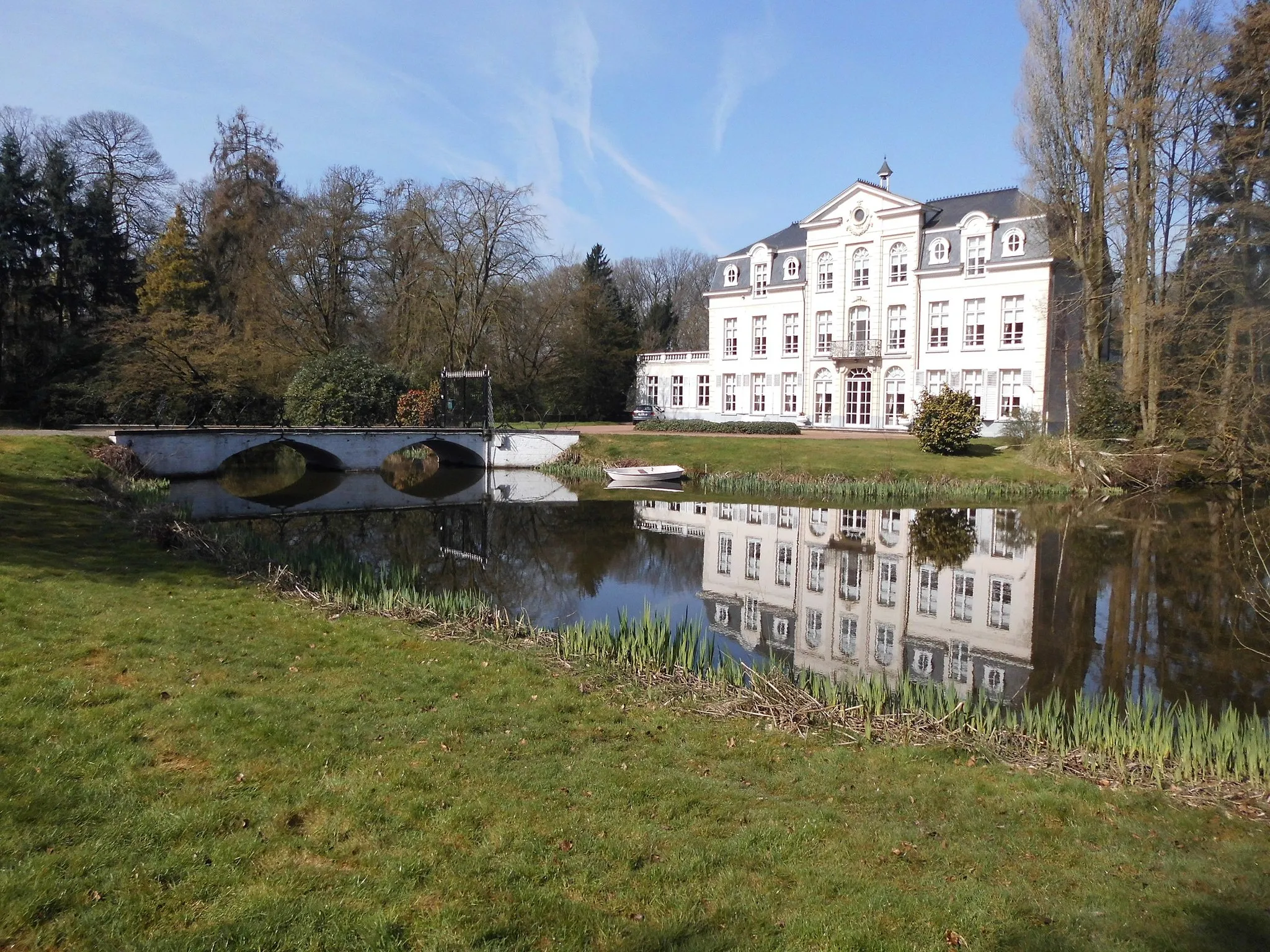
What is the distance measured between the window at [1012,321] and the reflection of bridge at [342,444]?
62.1 ft

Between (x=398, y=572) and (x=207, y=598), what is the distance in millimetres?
2583

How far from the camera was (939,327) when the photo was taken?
36312 millimetres

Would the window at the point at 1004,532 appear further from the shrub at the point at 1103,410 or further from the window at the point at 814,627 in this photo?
the shrub at the point at 1103,410

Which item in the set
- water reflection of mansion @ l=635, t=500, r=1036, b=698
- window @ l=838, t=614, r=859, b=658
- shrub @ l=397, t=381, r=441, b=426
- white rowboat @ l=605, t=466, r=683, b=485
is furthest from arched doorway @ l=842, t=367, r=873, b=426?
window @ l=838, t=614, r=859, b=658

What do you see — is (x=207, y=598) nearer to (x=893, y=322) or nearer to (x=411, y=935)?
(x=411, y=935)

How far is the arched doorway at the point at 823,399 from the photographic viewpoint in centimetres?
3959

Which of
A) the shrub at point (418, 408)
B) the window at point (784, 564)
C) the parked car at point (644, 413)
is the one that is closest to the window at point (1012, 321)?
the parked car at point (644, 413)

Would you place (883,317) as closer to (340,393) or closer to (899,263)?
(899,263)

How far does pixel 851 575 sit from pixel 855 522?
6113 mm

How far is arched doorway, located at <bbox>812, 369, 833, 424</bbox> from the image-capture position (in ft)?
130

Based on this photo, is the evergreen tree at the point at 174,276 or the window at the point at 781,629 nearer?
the window at the point at 781,629

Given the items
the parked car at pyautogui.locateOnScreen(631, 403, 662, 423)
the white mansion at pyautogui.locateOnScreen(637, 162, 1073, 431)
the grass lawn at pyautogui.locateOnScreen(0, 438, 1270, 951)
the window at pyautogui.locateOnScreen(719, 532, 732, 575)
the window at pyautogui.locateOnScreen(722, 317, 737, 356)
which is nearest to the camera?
the grass lawn at pyautogui.locateOnScreen(0, 438, 1270, 951)

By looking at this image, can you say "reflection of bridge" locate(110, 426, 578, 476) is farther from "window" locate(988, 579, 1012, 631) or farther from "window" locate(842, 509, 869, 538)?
"window" locate(988, 579, 1012, 631)

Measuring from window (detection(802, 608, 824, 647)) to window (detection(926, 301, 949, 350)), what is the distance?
90.6 feet
